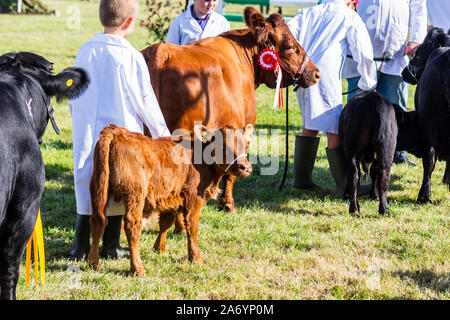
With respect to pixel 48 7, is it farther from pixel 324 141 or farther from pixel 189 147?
pixel 189 147

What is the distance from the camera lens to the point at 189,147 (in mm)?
3971

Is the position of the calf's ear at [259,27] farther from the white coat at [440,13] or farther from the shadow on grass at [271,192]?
the white coat at [440,13]

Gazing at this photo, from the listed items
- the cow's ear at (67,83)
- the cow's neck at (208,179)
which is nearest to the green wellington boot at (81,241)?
the cow's neck at (208,179)

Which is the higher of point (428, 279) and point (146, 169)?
point (146, 169)

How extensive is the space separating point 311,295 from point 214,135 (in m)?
1.31

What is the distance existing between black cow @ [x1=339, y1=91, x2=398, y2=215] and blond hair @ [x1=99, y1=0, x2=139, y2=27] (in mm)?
2479

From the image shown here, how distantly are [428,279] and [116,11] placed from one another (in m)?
2.94

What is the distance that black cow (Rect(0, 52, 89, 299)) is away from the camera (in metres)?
2.76

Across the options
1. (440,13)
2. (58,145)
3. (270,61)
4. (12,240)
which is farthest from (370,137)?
(58,145)

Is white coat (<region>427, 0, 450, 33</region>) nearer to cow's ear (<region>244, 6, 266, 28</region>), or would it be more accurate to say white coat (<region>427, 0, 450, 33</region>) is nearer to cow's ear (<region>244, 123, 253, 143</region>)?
cow's ear (<region>244, 6, 266, 28</region>)

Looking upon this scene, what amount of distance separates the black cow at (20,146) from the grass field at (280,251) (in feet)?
1.94

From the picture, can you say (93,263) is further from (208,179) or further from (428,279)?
(428,279)

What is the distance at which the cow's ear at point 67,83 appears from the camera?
3275mm

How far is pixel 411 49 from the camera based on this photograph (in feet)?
21.6
